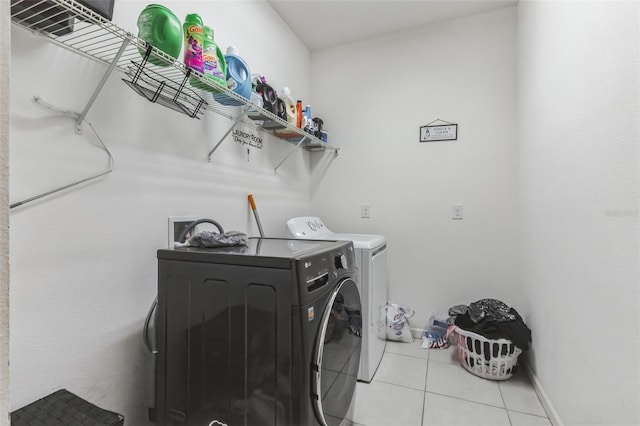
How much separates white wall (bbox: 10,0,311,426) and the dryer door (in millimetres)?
774

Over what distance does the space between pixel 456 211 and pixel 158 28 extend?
231 centimetres

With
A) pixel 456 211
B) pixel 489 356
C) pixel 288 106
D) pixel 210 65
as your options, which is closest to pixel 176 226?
pixel 210 65

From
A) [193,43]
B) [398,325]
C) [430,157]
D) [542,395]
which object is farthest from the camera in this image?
[430,157]

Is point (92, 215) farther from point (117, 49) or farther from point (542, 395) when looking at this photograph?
point (542, 395)

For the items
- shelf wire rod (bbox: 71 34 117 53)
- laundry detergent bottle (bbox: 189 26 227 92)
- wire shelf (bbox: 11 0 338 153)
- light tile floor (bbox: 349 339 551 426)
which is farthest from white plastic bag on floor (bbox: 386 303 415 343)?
shelf wire rod (bbox: 71 34 117 53)

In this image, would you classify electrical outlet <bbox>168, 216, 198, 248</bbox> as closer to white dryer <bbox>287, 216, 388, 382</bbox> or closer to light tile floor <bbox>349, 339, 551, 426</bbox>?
white dryer <bbox>287, 216, 388, 382</bbox>


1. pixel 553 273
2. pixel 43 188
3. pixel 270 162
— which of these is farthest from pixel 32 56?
pixel 553 273

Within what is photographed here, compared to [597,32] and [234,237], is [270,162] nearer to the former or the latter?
[234,237]

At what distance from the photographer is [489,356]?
1.91 m

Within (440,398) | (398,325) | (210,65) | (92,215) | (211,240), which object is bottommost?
(440,398)

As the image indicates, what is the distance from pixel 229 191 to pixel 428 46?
2.10m

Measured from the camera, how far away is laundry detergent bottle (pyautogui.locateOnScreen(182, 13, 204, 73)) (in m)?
1.18

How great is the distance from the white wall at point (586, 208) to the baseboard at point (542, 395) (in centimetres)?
4

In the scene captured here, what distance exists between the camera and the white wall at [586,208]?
92cm
